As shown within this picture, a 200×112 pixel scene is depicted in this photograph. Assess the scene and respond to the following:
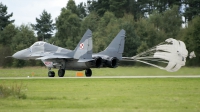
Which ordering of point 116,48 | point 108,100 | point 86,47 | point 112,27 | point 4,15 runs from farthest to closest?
point 4,15 → point 112,27 → point 116,48 → point 86,47 → point 108,100

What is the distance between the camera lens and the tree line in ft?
186

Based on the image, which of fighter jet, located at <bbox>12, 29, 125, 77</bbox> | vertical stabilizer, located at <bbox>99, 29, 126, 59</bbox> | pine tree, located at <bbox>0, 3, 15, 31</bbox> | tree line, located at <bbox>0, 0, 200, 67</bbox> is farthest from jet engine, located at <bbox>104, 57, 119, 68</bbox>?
pine tree, located at <bbox>0, 3, 15, 31</bbox>

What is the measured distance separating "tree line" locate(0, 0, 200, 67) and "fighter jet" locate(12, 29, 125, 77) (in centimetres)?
1004

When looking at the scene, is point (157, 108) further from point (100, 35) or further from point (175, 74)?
point (100, 35)

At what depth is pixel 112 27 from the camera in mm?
72312

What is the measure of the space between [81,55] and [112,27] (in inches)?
1450

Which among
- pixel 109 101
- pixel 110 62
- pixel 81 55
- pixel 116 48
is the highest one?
pixel 116 48

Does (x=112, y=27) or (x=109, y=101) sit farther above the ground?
(x=112, y=27)

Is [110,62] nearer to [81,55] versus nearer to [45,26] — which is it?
[81,55]

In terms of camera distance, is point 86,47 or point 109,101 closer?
point 109,101

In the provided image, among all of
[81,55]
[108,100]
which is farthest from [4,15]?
[108,100]

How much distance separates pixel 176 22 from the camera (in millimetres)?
77250

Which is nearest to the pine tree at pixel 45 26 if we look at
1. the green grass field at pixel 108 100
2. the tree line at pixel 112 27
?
the tree line at pixel 112 27

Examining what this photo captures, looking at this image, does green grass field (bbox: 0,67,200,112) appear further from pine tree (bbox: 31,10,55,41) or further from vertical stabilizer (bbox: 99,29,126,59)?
pine tree (bbox: 31,10,55,41)
